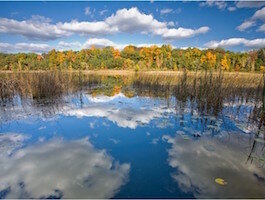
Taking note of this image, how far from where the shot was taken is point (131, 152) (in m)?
3.02

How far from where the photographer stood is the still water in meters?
2.16

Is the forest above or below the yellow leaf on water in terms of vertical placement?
above

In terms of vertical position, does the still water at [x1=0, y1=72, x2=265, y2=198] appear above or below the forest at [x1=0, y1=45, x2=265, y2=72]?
below

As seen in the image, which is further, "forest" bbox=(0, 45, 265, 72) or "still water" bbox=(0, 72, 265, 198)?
"forest" bbox=(0, 45, 265, 72)

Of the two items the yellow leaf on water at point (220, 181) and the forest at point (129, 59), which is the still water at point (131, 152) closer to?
the yellow leaf on water at point (220, 181)

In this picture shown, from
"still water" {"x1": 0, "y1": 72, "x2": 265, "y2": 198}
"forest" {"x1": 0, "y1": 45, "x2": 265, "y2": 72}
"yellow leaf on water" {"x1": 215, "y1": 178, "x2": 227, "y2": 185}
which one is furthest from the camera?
"forest" {"x1": 0, "y1": 45, "x2": 265, "y2": 72}

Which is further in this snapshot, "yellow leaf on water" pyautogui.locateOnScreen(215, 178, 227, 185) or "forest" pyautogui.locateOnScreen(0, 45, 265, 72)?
"forest" pyautogui.locateOnScreen(0, 45, 265, 72)

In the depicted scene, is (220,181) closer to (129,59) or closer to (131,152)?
(131,152)

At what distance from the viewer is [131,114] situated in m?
5.22

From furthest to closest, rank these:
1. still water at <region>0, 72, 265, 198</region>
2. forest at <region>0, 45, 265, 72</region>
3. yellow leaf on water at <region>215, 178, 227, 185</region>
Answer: forest at <region>0, 45, 265, 72</region>
yellow leaf on water at <region>215, 178, 227, 185</region>
still water at <region>0, 72, 265, 198</region>

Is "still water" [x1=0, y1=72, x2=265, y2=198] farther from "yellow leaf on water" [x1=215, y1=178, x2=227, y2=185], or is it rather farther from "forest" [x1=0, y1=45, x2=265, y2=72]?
"forest" [x1=0, y1=45, x2=265, y2=72]

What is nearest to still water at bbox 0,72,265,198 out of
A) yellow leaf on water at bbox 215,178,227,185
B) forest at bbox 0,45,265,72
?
yellow leaf on water at bbox 215,178,227,185

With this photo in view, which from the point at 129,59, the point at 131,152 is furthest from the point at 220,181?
the point at 129,59

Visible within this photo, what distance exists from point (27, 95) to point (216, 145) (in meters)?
6.83
